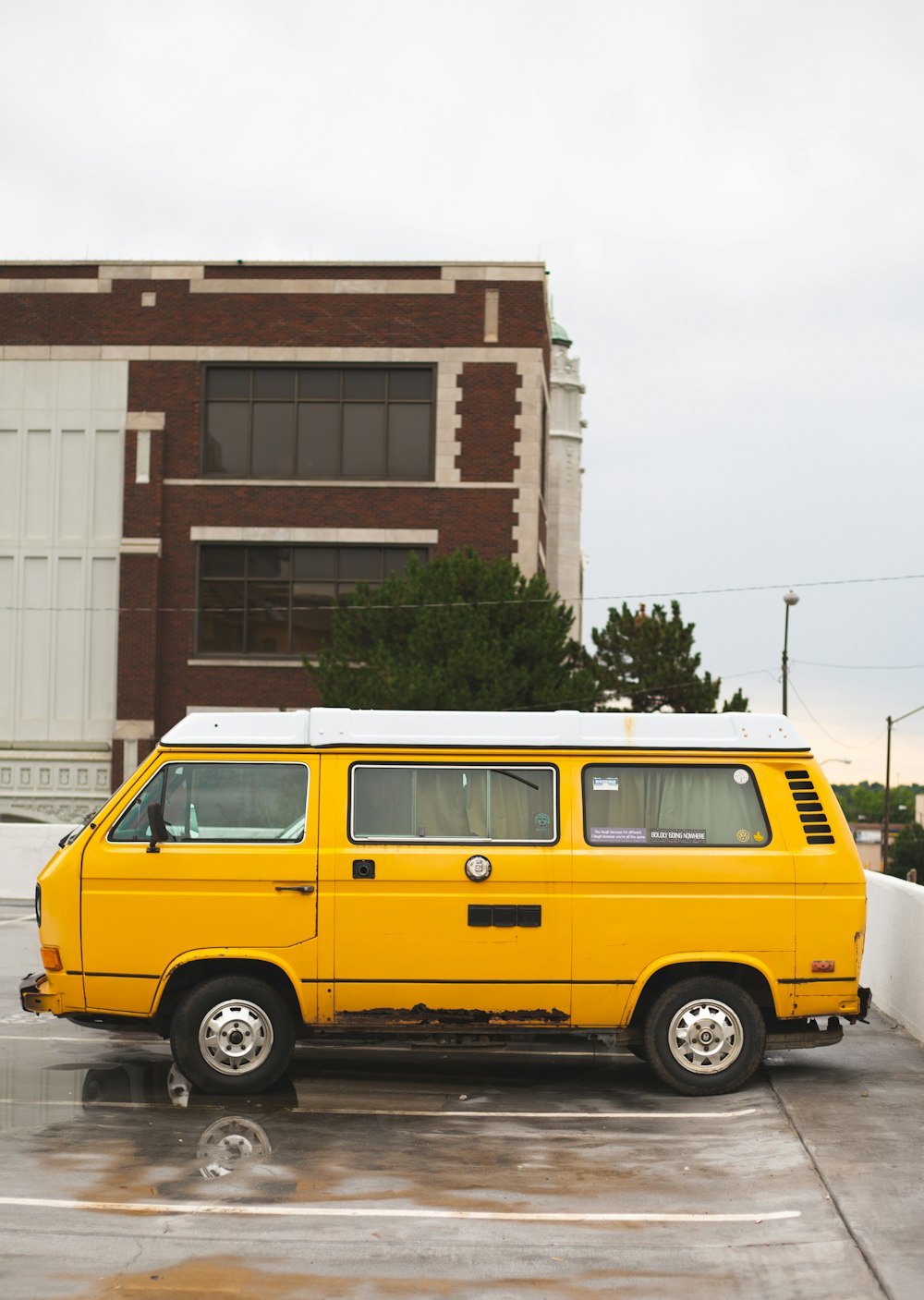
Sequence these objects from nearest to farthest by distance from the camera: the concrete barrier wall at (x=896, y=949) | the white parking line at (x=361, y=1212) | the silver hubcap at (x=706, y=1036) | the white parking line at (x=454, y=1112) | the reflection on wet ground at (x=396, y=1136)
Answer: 1. the white parking line at (x=361, y=1212)
2. the reflection on wet ground at (x=396, y=1136)
3. the white parking line at (x=454, y=1112)
4. the silver hubcap at (x=706, y=1036)
5. the concrete barrier wall at (x=896, y=949)

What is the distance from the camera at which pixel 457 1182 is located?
24.2 ft

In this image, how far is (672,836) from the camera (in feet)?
31.7

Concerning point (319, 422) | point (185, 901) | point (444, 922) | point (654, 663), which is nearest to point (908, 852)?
point (654, 663)

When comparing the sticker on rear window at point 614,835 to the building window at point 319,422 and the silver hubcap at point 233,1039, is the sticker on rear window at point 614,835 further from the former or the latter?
the building window at point 319,422

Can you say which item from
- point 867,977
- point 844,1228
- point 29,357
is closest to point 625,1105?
point 844,1228

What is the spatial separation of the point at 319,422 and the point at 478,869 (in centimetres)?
2588

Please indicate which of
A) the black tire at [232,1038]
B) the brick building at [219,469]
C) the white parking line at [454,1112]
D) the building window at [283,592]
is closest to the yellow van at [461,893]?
the black tire at [232,1038]

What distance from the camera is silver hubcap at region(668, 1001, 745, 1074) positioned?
957 centimetres

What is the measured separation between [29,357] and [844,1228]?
32.0 metres

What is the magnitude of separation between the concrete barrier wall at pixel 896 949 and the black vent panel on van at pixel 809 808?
2.49 meters

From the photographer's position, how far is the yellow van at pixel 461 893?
9.43 m

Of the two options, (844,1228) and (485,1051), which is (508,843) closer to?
(485,1051)

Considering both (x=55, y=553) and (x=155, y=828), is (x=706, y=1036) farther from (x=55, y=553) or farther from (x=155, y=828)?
(x=55, y=553)

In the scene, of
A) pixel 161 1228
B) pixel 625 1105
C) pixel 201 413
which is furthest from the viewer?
pixel 201 413
